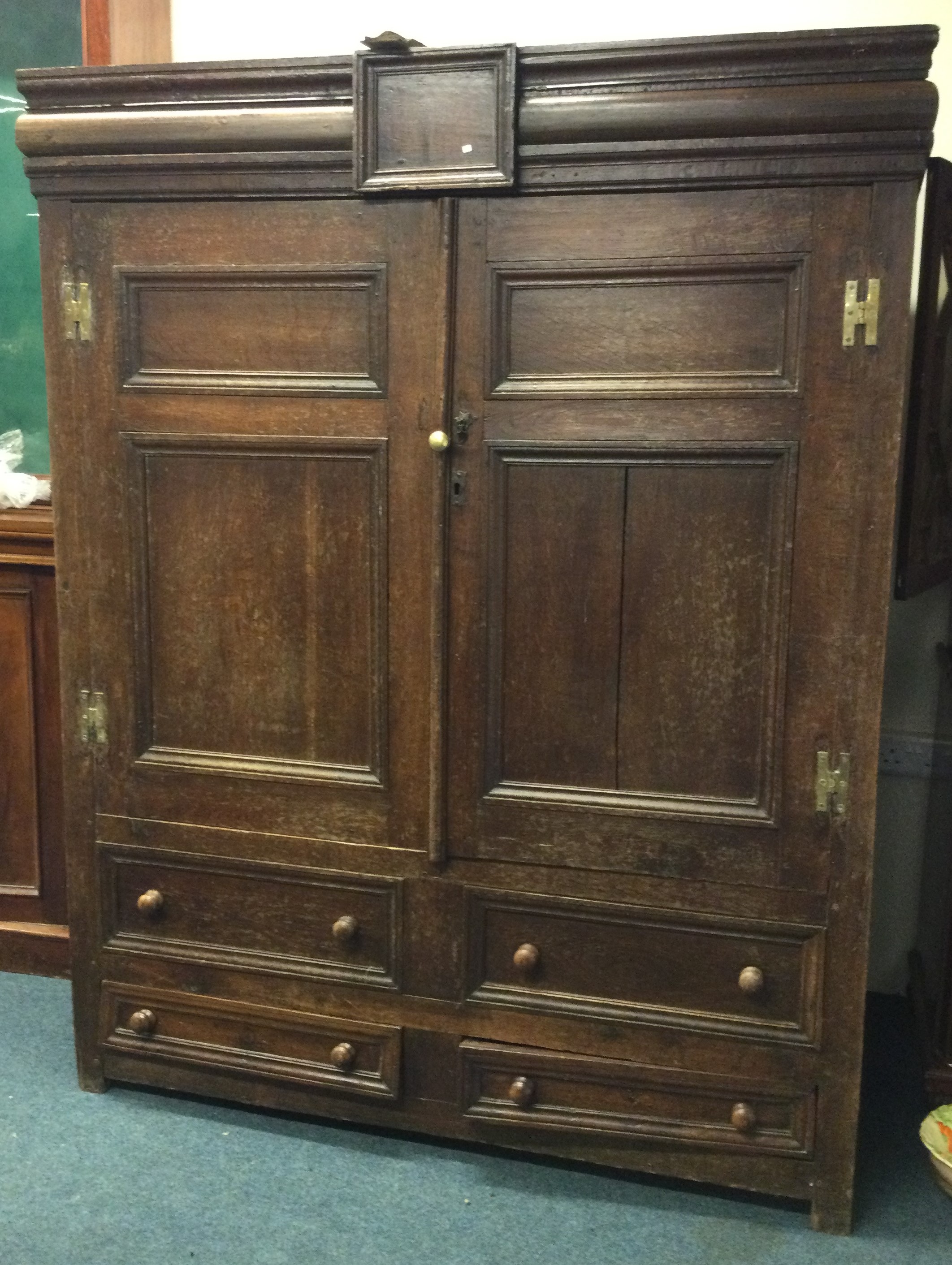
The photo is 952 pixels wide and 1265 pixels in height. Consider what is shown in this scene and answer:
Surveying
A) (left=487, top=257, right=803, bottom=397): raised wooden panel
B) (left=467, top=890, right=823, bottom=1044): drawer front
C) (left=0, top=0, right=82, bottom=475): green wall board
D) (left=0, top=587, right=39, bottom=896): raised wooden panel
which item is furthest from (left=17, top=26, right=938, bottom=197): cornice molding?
(left=467, top=890, right=823, bottom=1044): drawer front

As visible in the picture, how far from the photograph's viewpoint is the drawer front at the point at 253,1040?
2078 millimetres

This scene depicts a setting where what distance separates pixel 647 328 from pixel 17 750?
1745 mm

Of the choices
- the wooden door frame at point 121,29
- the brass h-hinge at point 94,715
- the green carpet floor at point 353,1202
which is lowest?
the green carpet floor at point 353,1202

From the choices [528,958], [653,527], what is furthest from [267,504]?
[528,958]

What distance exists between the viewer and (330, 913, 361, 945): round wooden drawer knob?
2.04m

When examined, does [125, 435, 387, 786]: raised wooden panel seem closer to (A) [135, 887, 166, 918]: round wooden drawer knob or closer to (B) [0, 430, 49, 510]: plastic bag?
(A) [135, 887, 166, 918]: round wooden drawer knob

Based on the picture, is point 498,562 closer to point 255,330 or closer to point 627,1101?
point 255,330

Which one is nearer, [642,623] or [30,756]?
[642,623]

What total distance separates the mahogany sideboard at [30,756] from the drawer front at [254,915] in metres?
0.54

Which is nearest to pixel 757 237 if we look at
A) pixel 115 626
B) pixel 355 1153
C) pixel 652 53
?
pixel 652 53

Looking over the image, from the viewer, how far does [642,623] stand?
1.86 m

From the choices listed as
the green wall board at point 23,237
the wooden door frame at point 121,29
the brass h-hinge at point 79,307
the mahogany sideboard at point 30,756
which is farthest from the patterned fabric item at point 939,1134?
the wooden door frame at point 121,29

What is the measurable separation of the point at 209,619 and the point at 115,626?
183mm

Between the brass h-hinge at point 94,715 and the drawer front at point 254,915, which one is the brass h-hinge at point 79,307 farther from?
the drawer front at point 254,915
